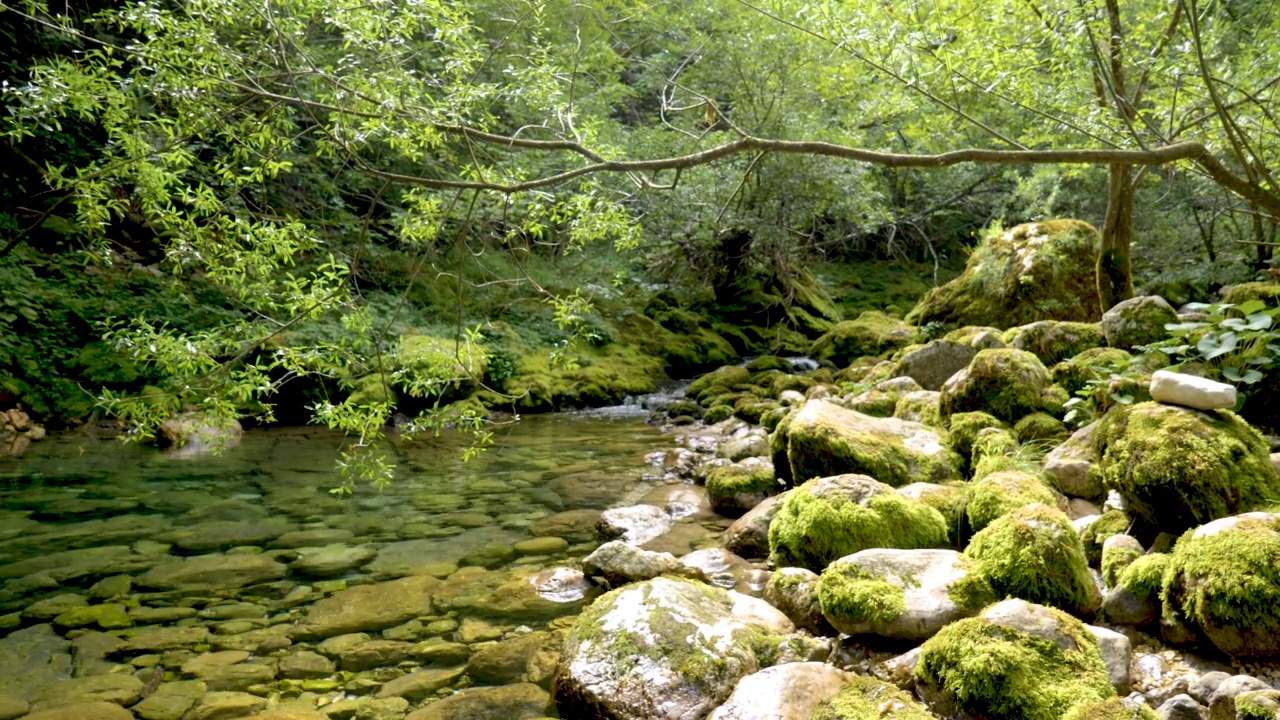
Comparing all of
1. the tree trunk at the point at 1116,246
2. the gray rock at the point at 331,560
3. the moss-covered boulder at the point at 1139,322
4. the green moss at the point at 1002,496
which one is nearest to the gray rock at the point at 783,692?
the green moss at the point at 1002,496

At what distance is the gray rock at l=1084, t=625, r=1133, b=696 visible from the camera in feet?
8.68

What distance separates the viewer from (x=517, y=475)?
25.3 ft

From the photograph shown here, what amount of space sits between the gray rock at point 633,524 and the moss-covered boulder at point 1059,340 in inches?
143

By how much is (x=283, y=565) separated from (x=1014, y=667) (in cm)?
446

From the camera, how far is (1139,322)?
5883 mm

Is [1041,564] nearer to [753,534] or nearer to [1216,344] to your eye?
[753,534]

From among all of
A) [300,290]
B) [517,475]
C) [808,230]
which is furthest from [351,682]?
[808,230]

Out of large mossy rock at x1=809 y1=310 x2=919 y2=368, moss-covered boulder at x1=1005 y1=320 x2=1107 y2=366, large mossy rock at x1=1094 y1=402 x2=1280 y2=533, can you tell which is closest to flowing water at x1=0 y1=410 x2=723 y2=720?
large mossy rock at x1=1094 y1=402 x2=1280 y2=533

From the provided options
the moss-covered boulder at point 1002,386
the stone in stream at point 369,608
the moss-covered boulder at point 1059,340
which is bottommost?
the stone in stream at point 369,608

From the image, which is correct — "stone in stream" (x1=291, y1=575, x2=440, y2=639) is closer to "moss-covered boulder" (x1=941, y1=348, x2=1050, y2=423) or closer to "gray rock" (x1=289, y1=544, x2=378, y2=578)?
"gray rock" (x1=289, y1=544, x2=378, y2=578)

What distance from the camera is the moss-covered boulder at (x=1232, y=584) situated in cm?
260

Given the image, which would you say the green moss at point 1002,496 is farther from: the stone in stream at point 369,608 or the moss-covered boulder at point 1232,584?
the stone in stream at point 369,608

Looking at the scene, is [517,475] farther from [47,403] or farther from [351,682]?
[47,403]

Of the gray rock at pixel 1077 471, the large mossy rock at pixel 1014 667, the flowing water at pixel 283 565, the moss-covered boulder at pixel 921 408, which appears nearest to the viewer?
the large mossy rock at pixel 1014 667
